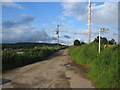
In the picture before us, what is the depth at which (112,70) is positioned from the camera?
7.46 meters

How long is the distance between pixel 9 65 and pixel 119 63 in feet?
35.3

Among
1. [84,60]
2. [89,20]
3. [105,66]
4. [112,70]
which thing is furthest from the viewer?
[89,20]

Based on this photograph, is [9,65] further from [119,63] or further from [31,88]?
[119,63]

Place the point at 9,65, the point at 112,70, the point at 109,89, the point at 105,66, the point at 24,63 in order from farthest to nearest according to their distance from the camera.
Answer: the point at 24,63, the point at 9,65, the point at 105,66, the point at 112,70, the point at 109,89

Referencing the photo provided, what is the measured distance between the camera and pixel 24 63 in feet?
61.7

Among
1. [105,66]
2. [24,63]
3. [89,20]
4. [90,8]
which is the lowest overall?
[24,63]

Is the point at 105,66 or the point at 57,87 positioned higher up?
the point at 105,66

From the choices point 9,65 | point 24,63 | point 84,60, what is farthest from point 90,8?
point 9,65

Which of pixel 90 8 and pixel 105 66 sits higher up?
pixel 90 8

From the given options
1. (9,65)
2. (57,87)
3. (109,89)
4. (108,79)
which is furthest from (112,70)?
(9,65)

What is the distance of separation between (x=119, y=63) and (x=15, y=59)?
459 inches

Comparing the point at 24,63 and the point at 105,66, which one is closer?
the point at 105,66

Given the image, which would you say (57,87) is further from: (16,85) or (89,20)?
(89,20)

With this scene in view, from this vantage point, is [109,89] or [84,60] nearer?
[109,89]
